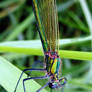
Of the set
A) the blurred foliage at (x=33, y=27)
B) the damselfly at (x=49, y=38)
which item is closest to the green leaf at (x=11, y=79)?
the damselfly at (x=49, y=38)

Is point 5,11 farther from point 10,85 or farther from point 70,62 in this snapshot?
point 10,85

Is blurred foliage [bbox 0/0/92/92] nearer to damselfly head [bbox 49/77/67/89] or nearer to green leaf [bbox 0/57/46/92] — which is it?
damselfly head [bbox 49/77/67/89]

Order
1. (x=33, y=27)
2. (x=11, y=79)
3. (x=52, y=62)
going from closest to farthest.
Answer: (x=11, y=79) → (x=52, y=62) → (x=33, y=27)

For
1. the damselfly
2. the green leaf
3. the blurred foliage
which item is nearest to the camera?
the green leaf

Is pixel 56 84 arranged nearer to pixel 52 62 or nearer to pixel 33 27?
pixel 52 62

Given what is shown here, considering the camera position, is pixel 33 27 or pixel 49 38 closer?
pixel 49 38

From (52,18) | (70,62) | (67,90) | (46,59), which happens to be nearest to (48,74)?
(46,59)

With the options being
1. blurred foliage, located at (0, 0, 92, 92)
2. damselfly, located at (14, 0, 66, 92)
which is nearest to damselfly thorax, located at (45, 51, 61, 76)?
damselfly, located at (14, 0, 66, 92)

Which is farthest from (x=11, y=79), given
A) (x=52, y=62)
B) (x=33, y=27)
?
(x=33, y=27)
